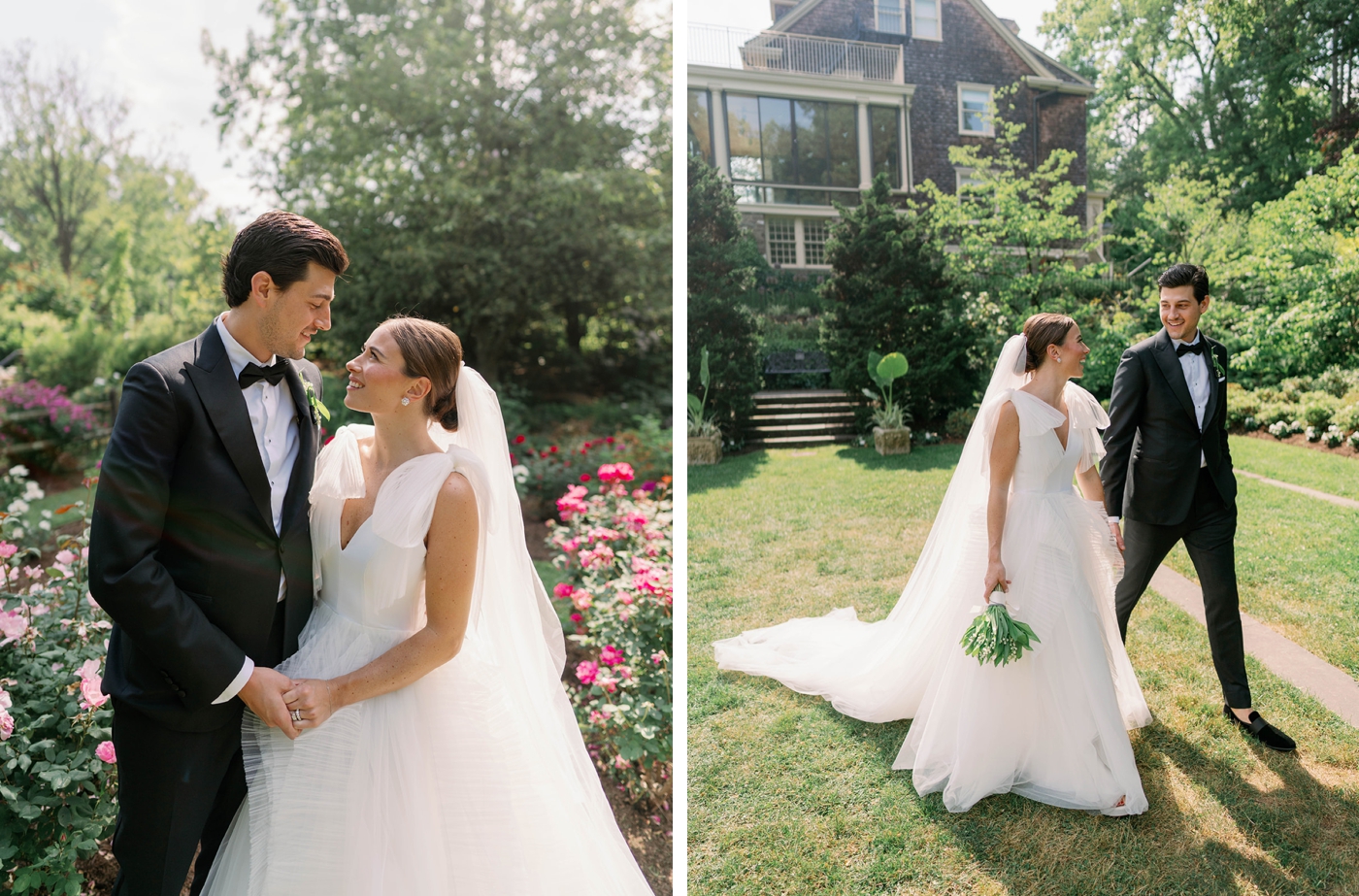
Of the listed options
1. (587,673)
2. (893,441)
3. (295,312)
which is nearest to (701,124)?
(893,441)

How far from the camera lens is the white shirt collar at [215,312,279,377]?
176cm

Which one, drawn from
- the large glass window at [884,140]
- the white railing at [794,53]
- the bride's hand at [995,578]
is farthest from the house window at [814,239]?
the bride's hand at [995,578]

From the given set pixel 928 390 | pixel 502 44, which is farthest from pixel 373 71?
pixel 928 390

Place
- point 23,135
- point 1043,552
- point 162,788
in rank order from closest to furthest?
point 162,788 < point 1043,552 < point 23,135

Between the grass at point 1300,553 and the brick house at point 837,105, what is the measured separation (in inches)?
167

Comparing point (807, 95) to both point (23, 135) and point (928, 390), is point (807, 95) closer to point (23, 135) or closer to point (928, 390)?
point (928, 390)

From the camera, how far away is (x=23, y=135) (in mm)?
14461

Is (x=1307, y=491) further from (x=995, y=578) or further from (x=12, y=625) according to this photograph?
(x=12, y=625)

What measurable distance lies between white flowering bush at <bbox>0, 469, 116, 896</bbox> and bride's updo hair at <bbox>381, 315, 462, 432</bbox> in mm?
1351

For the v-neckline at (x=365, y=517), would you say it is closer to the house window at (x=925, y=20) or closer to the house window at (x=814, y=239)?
the house window at (x=814, y=239)

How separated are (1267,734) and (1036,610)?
1282mm

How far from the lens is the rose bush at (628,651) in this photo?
3.13 m

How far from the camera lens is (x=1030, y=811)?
9.67 feet

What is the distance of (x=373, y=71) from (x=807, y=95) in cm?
533
